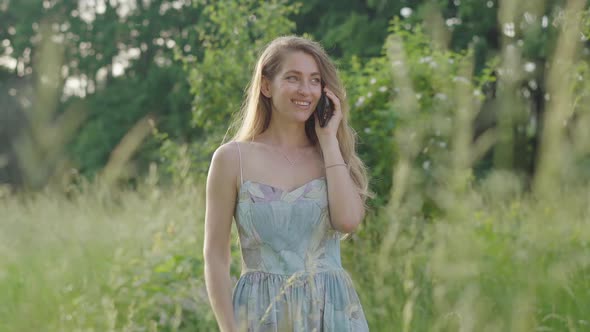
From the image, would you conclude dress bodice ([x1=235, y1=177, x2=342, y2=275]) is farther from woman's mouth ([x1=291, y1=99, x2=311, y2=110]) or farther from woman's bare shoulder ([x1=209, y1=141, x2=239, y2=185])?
woman's mouth ([x1=291, y1=99, x2=311, y2=110])

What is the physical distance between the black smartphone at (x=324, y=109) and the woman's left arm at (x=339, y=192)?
53 mm

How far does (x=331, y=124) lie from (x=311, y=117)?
0.37 feet

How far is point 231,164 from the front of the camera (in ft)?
8.43

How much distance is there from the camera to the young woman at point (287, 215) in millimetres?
2484

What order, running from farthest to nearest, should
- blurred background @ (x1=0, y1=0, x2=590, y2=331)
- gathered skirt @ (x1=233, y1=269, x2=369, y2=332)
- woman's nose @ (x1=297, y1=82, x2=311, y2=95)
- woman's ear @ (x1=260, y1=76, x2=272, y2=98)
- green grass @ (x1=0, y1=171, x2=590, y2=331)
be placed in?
green grass @ (x1=0, y1=171, x2=590, y2=331)
woman's ear @ (x1=260, y1=76, x2=272, y2=98)
woman's nose @ (x1=297, y1=82, x2=311, y2=95)
gathered skirt @ (x1=233, y1=269, x2=369, y2=332)
blurred background @ (x1=0, y1=0, x2=590, y2=331)

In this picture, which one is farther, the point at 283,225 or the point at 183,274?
the point at 183,274

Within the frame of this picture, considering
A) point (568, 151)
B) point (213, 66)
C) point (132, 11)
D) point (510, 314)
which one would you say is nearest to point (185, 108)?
point (132, 11)

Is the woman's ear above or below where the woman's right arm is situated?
above

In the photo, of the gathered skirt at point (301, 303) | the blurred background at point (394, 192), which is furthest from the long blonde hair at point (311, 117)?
the gathered skirt at point (301, 303)

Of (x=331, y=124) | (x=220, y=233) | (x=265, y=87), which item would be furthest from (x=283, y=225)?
(x=265, y=87)

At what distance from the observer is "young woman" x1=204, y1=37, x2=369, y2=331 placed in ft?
8.15

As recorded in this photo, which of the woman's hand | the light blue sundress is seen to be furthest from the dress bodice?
the woman's hand

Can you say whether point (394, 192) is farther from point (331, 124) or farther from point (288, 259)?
point (331, 124)

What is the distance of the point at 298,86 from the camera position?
2.60m
